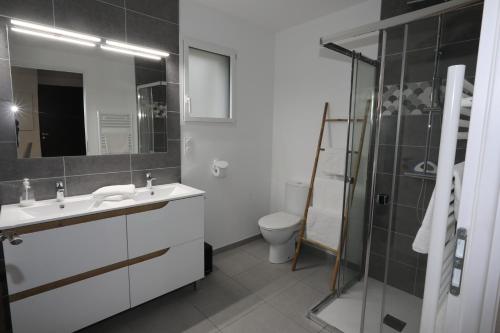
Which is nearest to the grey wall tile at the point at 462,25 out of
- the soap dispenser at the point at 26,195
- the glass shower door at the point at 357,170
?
the glass shower door at the point at 357,170

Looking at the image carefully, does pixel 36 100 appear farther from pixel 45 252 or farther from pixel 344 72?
pixel 344 72

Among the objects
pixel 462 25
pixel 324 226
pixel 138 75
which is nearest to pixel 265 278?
pixel 324 226

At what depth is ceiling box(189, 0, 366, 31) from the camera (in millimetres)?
2486

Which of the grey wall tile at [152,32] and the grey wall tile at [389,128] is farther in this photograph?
the grey wall tile at [389,128]

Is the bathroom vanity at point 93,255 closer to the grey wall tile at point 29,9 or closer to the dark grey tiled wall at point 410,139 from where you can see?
the grey wall tile at point 29,9

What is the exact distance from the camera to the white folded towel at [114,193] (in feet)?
6.30

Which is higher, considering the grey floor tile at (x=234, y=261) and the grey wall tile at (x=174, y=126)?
the grey wall tile at (x=174, y=126)

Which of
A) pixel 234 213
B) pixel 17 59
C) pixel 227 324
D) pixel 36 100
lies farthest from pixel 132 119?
pixel 227 324

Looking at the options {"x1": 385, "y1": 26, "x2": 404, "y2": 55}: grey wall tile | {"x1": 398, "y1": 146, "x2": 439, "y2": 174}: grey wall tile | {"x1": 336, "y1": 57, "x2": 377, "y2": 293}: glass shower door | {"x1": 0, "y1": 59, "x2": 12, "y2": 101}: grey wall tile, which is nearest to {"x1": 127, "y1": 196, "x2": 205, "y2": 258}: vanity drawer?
{"x1": 0, "y1": 59, "x2": 12, "y2": 101}: grey wall tile

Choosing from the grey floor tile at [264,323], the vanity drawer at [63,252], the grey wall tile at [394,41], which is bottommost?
the grey floor tile at [264,323]

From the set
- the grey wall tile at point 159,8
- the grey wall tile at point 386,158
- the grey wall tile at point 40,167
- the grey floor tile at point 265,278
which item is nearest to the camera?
the grey wall tile at point 40,167

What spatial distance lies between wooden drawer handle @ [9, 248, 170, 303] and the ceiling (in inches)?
89.6

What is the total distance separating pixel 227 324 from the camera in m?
1.95

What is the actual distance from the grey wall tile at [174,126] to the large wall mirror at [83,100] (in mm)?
52
